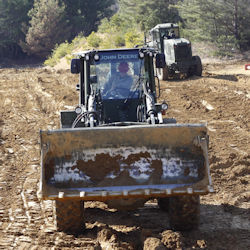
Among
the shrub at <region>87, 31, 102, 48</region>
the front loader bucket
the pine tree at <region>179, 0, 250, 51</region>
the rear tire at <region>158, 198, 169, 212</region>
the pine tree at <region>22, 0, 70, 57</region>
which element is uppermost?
Result: the pine tree at <region>22, 0, 70, 57</region>

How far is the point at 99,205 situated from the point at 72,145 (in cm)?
173

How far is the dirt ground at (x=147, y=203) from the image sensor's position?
597cm

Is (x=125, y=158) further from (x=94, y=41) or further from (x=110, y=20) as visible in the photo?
(x=110, y=20)

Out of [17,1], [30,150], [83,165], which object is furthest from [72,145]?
[17,1]

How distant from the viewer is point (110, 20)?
44.4 m

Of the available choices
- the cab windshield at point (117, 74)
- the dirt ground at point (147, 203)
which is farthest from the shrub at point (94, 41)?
the cab windshield at point (117, 74)

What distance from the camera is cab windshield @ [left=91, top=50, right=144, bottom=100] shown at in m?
8.16

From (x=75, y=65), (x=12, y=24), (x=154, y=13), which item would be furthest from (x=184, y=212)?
(x=12, y=24)

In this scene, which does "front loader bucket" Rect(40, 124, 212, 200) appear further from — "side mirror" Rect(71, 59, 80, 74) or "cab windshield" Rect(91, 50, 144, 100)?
"side mirror" Rect(71, 59, 80, 74)

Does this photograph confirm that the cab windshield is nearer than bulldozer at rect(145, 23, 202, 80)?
Yes

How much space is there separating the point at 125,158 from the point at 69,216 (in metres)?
1.02

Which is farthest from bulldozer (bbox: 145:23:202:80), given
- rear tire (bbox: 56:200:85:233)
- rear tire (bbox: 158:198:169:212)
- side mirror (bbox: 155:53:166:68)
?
rear tire (bbox: 56:200:85:233)

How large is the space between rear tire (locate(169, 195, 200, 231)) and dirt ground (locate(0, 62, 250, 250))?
0.12 meters

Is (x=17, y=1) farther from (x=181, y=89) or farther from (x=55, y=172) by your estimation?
(x=55, y=172)
